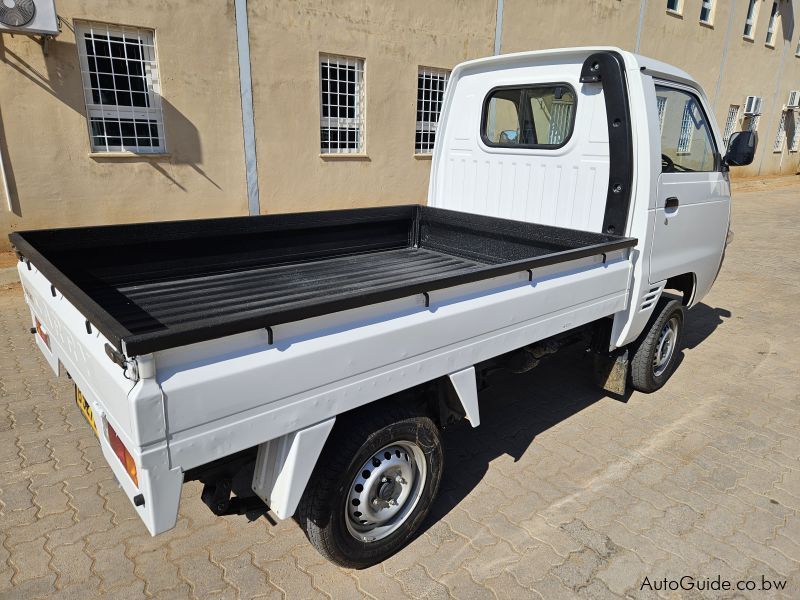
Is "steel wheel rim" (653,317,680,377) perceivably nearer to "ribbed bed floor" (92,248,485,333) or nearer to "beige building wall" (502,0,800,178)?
"ribbed bed floor" (92,248,485,333)

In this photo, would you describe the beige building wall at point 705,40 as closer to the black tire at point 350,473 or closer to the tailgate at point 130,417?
the black tire at point 350,473

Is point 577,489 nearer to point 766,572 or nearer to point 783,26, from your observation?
point 766,572

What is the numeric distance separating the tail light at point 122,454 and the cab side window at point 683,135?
135 inches

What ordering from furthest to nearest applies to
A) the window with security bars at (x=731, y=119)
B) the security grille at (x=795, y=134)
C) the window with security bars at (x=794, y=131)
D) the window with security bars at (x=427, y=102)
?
1. the security grille at (x=795, y=134)
2. the window with security bars at (x=794, y=131)
3. the window with security bars at (x=731, y=119)
4. the window with security bars at (x=427, y=102)

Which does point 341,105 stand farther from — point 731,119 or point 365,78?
point 731,119

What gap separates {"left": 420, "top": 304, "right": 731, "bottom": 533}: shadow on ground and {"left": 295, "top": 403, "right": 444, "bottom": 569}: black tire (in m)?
0.45

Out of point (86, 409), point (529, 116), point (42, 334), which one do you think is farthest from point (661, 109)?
point (42, 334)

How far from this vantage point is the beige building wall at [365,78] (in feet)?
27.7

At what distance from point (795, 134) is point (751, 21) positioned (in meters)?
7.05

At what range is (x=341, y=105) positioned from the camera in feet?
31.1

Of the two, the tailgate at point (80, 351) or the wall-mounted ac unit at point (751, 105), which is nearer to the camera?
the tailgate at point (80, 351)

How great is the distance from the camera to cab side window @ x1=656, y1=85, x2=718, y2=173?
3.62 metres

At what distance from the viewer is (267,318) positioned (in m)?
1.80

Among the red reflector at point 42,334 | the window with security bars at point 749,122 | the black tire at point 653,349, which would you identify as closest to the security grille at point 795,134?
the window with security bars at point 749,122
